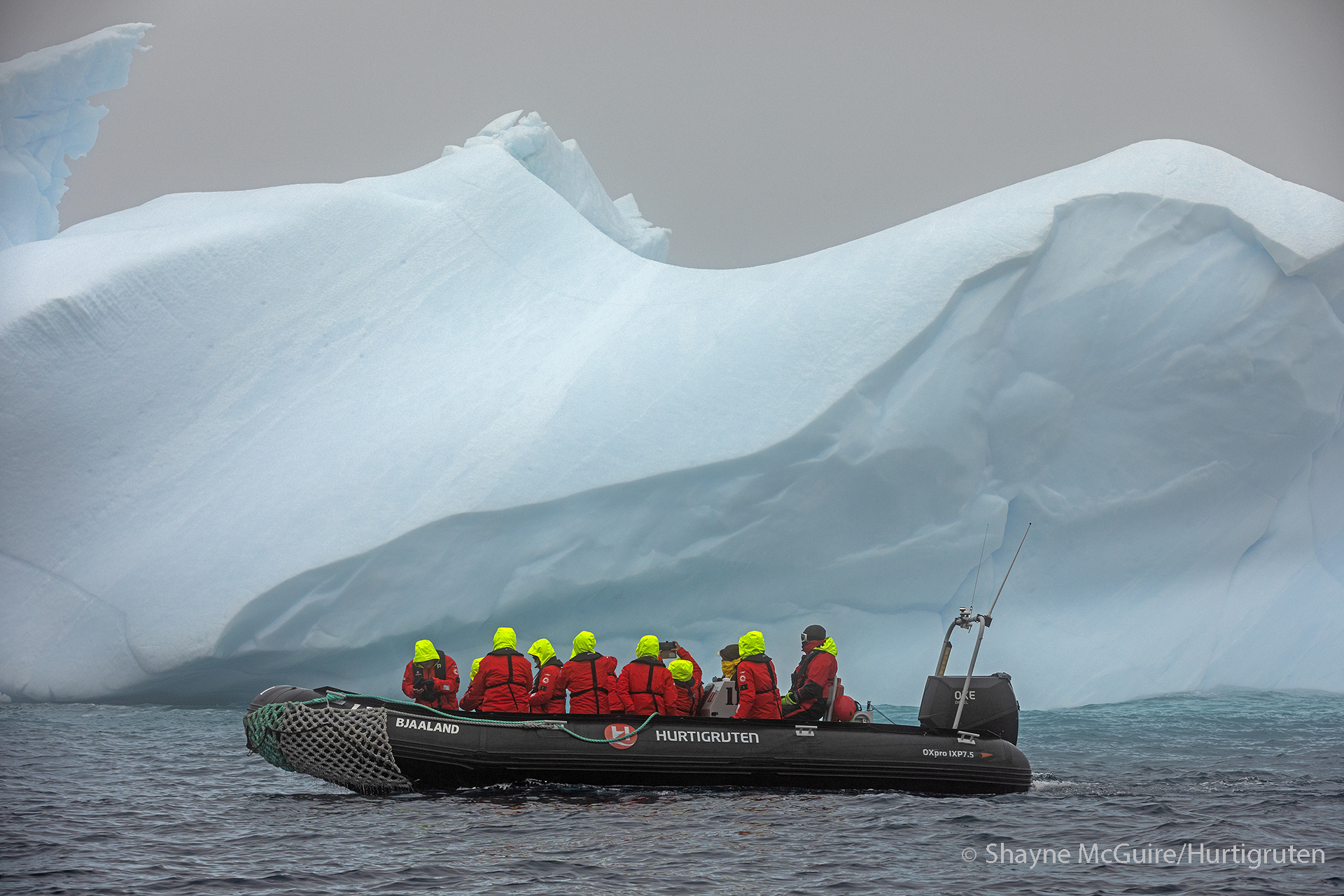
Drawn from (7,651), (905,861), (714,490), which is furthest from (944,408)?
(7,651)

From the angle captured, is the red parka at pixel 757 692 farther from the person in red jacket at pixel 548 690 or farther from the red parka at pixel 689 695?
the person in red jacket at pixel 548 690

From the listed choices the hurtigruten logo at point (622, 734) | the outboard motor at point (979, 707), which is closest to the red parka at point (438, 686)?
the hurtigruten logo at point (622, 734)

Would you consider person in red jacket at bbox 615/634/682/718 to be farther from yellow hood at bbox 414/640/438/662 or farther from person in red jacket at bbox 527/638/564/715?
yellow hood at bbox 414/640/438/662

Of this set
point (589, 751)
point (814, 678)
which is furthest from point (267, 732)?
point (814, 678)

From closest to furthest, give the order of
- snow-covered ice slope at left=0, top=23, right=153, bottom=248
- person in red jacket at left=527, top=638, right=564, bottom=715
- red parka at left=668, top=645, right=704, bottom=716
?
person in red jacket at left=527, top=638, right=564, bottom=715, red parka at left=668, top=645, right=704, bottom=716, snow-covered ice slope at left=0, top=23, right=153, bottom=248

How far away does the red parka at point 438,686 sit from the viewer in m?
7.37

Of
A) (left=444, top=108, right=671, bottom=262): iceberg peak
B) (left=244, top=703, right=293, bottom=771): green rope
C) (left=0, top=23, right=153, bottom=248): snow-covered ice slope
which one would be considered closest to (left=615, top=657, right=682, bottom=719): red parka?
(left=244, top=703, right=293, bottom=771): green rope

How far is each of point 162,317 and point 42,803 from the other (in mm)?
5933

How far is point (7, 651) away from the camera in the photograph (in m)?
9.66

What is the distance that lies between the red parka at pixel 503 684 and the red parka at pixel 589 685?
0.25 meters

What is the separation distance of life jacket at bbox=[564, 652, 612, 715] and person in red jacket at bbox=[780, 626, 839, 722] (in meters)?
1.27

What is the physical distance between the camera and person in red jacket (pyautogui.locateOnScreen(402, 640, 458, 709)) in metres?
7.36

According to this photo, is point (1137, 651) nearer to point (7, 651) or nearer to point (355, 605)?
point (355, 605)

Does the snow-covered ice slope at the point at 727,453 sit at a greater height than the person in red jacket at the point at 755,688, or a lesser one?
greater
